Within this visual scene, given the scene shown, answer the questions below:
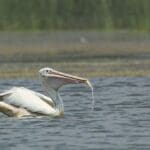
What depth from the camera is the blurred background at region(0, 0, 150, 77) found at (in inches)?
848

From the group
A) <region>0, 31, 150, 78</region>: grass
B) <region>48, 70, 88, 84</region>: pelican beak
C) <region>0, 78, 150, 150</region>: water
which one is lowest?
<region>0, 78, 150, 150</region>: water

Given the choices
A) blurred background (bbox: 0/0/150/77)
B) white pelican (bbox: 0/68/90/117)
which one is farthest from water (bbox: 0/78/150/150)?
blurred background (bbox: 0/0/150/77)

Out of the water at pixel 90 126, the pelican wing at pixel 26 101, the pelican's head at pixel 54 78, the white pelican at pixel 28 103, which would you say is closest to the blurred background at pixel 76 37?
the water at pixel 90 126

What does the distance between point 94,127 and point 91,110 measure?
1.69 meters

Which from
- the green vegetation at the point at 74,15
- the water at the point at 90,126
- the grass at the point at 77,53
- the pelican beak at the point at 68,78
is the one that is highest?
the green vegetation at the point at 74,15

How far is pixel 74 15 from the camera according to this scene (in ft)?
119

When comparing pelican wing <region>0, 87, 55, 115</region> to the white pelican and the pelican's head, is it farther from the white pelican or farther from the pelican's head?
the pelican's head

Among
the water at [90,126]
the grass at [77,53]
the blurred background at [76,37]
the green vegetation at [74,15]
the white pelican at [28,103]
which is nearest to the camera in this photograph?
the water at [90,126]

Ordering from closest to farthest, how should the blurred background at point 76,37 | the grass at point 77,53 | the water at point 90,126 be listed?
the water at point 90,126
the grass at point 77,53
the blurred background at point 76,37

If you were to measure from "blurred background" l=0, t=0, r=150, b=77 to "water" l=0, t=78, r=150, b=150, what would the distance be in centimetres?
398

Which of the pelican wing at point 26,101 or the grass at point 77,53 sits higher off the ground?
the grass at point 77,53

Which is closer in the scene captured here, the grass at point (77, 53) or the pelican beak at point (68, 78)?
the pelican beak at point (68, 78)

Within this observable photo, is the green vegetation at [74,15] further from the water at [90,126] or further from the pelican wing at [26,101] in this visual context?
the pelican wing at [26,101]

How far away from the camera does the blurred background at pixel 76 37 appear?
2153 cm
